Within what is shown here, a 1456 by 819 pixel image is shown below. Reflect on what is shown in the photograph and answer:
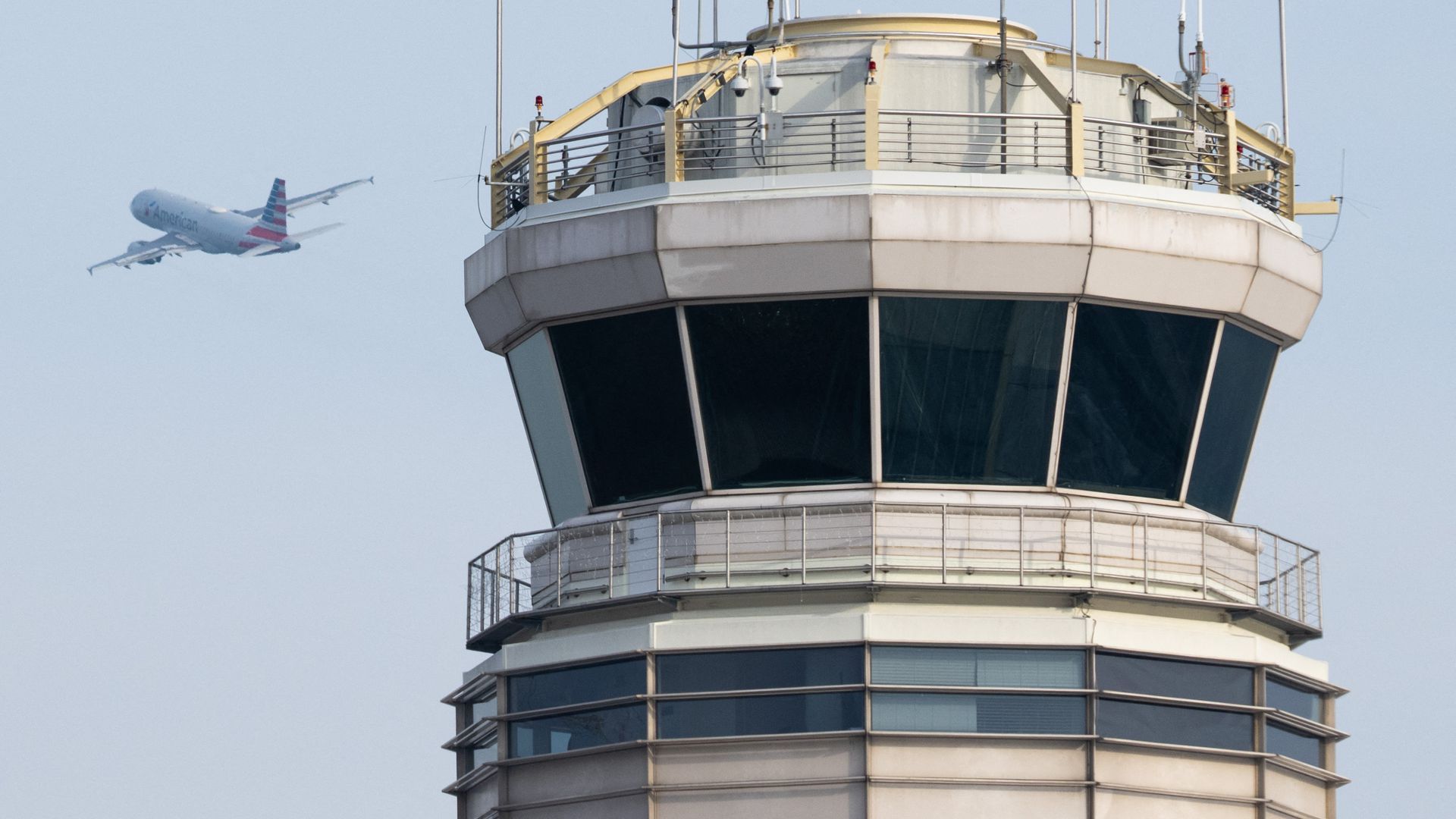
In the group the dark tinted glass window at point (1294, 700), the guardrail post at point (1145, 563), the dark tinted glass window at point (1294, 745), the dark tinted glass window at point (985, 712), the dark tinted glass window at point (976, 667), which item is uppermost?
the guardrail post at point (1145, 563)

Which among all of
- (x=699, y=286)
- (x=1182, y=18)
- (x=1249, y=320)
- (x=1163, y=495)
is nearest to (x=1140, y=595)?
(x=1163, y=495)

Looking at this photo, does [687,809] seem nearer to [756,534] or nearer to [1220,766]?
[756,534]

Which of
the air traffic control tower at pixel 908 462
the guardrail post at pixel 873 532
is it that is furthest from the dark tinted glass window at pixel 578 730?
the guardrail post at pixel 873 532

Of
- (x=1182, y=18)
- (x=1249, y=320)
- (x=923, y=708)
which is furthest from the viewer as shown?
(x=1182, y=18)

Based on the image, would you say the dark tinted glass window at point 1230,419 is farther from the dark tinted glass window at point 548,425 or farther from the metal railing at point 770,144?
the dark tinted glass window at point 548,425

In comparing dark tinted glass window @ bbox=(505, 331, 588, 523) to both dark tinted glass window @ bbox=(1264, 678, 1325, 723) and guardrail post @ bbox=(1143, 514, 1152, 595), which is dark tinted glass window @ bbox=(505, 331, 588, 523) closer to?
guardrail post @ bbox=(1143, 514, 1152, 595)

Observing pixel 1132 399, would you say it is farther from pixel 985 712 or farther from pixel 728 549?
pixel 728 549
